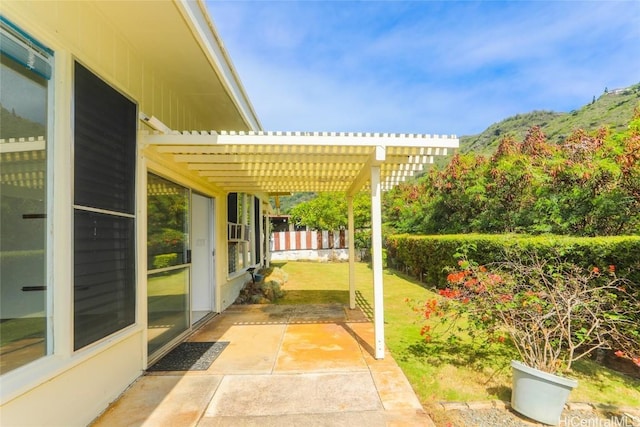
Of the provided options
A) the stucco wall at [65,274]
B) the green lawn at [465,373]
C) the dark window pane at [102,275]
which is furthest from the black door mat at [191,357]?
the green lawn at [465,373]

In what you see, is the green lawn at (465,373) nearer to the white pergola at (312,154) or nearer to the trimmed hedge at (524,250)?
the white pergola at (312,154)

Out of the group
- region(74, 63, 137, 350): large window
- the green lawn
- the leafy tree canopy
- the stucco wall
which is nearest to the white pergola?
region(74, 63, 137, 350): large window

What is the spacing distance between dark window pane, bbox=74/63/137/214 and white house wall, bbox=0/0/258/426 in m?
0.11

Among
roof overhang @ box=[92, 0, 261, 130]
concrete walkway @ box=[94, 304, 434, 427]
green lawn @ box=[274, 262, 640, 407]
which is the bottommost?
green lawn @ box=[274, 262, 640, 407]

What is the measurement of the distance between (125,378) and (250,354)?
153 centimetres

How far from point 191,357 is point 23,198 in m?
2.91

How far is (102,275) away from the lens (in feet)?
10.5

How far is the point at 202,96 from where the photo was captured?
5.38m

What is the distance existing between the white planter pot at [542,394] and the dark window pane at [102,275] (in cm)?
391

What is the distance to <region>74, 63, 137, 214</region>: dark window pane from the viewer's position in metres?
2.93

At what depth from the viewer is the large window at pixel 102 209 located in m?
2.91

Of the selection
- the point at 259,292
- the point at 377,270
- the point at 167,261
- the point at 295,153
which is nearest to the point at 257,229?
the point at 259,292

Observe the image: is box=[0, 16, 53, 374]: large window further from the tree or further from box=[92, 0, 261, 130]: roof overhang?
the tree

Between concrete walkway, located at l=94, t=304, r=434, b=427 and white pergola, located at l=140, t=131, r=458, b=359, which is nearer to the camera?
concrete walkway, located at l=94, t=304, r=434, b=427
